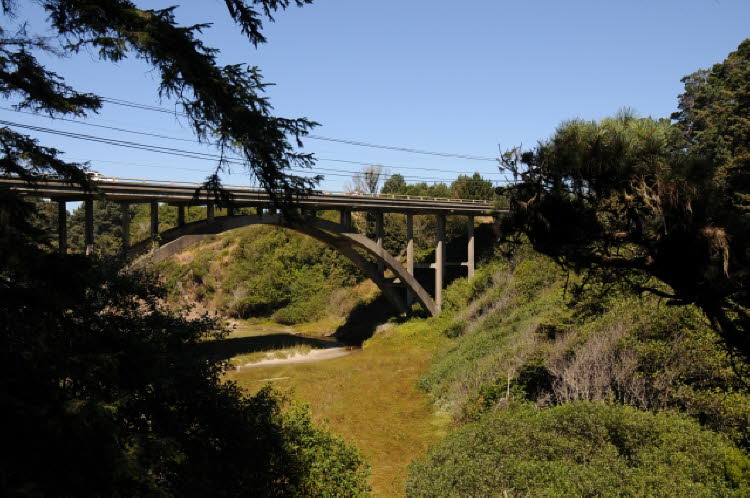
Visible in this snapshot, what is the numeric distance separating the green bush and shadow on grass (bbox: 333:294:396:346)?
2461cm

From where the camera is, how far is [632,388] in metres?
13.2

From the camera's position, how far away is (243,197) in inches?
973

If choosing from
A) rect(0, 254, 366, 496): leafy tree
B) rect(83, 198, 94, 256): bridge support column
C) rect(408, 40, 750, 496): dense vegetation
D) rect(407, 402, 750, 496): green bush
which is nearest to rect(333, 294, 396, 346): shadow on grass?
rect(408, 40, 750, 496): dense vegetation

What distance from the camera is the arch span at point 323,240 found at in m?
23.5

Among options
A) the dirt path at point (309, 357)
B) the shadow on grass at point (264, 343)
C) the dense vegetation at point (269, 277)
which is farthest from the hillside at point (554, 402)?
the dense vegetation at point (269, 277)

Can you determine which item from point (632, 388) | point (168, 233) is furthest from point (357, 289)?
point (632, 388)

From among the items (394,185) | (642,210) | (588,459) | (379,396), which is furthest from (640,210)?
(394,185)

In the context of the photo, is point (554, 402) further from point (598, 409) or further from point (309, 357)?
point (309, 357)

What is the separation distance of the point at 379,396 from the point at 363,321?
58.1 feet

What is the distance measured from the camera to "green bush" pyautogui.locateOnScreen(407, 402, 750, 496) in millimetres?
8531

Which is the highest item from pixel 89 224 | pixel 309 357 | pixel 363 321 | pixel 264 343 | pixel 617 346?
pixel 89 224

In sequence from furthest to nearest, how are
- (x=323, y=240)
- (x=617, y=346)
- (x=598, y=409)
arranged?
(x=323, y=240), (x=617, y=346), (x=598, y=409)

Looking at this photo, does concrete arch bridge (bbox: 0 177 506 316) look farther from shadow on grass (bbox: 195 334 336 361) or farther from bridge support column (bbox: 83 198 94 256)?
shadow on grass (bbox: 195 334 336 361)

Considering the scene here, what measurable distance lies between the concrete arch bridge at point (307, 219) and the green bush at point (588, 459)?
11.0 meters
